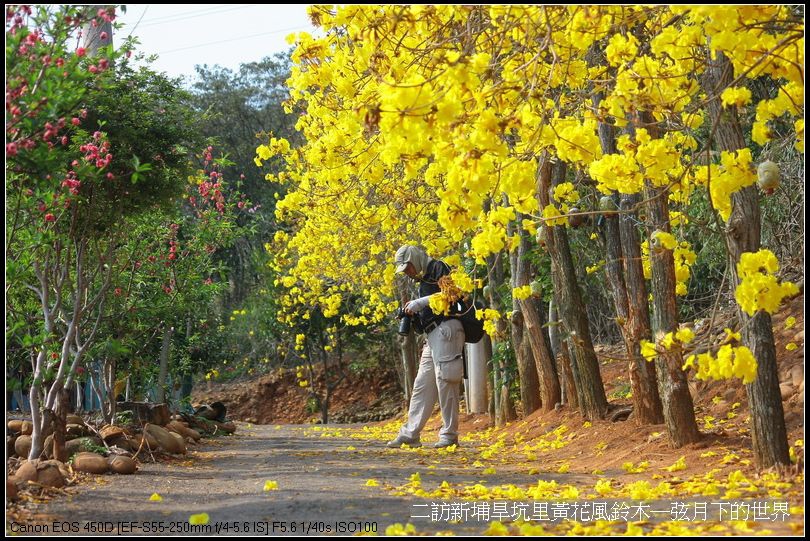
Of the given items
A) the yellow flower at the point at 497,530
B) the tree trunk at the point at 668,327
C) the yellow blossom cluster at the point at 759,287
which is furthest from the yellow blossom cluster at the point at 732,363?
the tree trunk at the point at 668,327

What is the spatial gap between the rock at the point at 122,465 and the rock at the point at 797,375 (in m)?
5.78

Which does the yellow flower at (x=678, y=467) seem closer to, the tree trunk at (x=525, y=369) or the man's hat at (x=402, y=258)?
the man's hat at (x=402, y=258)

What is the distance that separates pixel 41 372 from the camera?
708 centimetres

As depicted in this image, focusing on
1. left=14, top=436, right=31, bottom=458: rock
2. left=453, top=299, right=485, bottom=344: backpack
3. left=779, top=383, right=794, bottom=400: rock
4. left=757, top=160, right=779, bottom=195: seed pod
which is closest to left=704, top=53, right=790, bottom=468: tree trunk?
left=757, top=160, right=779, bottom=195: seed pod

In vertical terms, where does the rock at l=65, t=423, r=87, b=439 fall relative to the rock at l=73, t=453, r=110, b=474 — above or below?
above

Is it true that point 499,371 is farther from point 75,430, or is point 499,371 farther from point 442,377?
point 75,430

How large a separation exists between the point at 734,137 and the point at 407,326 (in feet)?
15.0

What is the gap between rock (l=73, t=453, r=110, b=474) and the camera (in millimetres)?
7035

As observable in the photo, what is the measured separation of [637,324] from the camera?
8.22 metres

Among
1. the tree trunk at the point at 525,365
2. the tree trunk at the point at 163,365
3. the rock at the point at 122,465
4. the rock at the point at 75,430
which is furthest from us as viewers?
the tree trunk at the point at 163,365

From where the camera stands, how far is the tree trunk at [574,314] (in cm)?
944

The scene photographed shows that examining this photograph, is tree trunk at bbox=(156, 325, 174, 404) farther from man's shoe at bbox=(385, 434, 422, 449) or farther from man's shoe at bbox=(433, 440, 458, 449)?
man's shoe at bbox=(433, 440, 458, 449)

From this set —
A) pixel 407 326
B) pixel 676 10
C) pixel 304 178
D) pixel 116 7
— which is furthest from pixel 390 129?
pixel 407 326

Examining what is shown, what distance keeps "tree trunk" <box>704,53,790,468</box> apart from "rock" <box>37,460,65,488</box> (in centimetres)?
440
